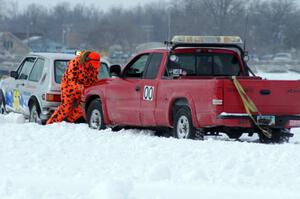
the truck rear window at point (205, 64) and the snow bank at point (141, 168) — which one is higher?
the truck rear window at point (205, 64)

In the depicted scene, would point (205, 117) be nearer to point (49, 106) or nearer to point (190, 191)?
point (190, 191)

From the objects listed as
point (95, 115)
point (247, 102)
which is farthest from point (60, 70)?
point (247, 102)

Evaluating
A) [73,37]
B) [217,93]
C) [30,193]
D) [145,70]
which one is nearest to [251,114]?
[217,93]

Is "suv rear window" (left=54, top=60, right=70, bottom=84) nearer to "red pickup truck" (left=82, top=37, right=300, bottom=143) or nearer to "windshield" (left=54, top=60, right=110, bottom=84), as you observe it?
"windshield" (left=54, top=60, right=110, bottom=84)

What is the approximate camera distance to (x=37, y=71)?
16016mm

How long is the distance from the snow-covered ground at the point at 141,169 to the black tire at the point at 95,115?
2.59m

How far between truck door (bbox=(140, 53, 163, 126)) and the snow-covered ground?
1.48m

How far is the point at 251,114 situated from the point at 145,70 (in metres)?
2.48

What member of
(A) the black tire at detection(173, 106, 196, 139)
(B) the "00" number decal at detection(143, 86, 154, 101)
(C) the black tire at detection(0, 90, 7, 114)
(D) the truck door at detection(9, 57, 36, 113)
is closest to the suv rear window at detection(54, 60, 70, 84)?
(D) the truck door at detection(9, 57, 36, 113)

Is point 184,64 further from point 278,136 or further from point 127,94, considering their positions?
point 278,136

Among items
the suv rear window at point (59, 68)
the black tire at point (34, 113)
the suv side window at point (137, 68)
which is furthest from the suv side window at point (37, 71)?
the suv side window at point (137, 68)

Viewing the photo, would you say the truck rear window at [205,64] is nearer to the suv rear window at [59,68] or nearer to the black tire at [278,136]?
the black tire at [278,136]

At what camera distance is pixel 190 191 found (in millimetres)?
7422

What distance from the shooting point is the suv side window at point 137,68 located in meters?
13.3
